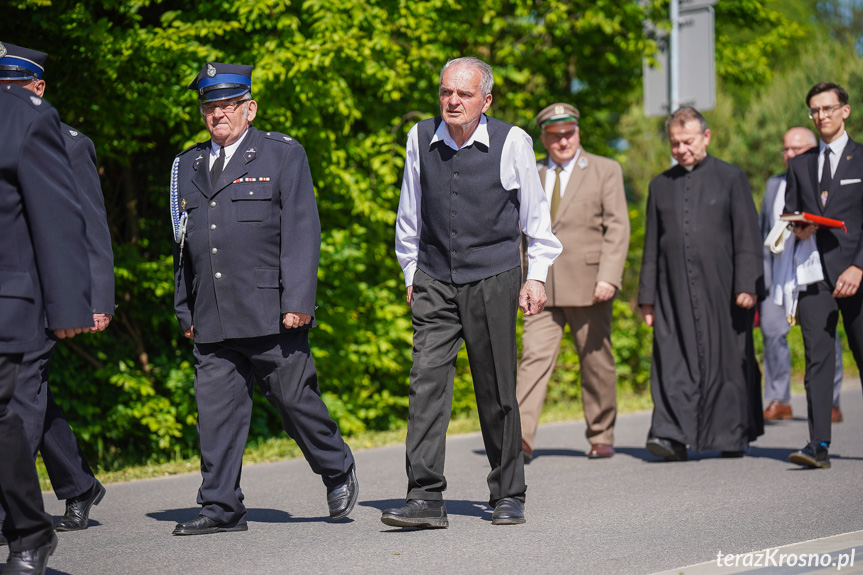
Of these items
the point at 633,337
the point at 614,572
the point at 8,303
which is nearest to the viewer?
the point at 8,303

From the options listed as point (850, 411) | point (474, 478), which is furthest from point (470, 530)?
point (850, 411)

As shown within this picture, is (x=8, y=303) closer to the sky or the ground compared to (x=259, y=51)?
closer to the ground

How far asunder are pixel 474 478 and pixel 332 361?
2833 mm

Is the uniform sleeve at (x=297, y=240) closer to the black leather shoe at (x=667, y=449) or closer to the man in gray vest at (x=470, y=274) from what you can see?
the man in gray vest at (x=470, y=274)

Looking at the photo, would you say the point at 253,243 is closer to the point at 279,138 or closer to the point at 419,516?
the point at 279,138

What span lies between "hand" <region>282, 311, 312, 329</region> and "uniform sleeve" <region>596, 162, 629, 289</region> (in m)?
2.89

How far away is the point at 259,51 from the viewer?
8305 millimetres

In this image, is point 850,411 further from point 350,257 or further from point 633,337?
point 350,257

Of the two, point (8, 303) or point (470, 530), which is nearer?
point (8, 303)

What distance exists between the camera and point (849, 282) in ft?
22.5

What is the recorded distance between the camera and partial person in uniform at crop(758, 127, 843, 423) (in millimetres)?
9688

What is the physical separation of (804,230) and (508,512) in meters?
3.09

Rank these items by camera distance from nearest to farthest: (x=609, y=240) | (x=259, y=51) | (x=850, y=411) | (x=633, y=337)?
(x=609, y=240), (x=259, y=51), (x=850, y=411), (x=633, y=337)

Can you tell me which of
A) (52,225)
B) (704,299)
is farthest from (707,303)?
(52,225)
